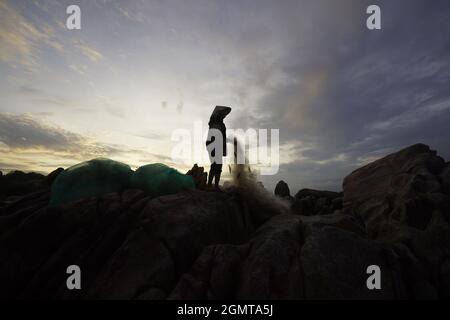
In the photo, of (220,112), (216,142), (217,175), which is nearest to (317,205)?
(217,175)

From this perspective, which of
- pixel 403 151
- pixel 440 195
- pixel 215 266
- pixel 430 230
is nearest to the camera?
pixel 215 266

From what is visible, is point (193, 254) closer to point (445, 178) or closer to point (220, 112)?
point (220, 112)

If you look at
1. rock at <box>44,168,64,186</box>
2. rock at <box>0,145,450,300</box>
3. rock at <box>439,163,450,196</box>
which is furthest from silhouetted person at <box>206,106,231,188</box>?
rock at <box>439,163,450,196</box>

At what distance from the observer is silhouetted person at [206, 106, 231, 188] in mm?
8544

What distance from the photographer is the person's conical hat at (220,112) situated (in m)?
8.71

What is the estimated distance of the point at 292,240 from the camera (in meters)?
5.35

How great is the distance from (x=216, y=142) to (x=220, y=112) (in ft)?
3.79

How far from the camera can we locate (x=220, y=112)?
8734 mm


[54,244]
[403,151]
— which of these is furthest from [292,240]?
[403,151]

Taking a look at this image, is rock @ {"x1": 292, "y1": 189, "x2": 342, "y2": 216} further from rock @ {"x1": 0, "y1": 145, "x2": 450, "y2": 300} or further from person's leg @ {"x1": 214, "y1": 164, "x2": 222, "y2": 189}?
rock @ {"x1": 0, "y1": 145, "x2": 450, "y2": 300}

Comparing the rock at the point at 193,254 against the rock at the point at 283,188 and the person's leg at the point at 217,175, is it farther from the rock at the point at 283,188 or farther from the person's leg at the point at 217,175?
the rock at the point at 283,188

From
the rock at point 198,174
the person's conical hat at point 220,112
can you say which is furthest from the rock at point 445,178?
the rock at point 198,174
